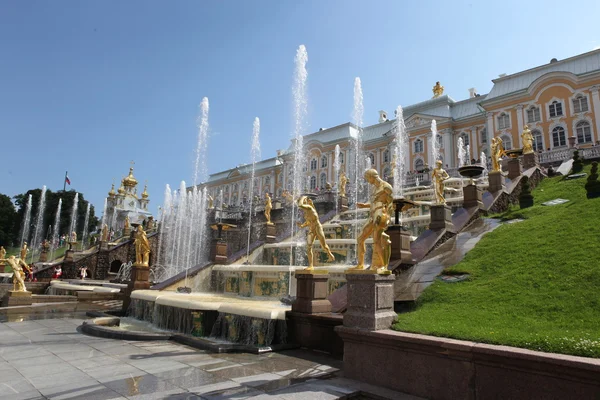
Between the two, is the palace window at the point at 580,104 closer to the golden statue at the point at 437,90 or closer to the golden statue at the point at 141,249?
the golden statue at the point at 437,90

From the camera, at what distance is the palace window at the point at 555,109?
41.8m

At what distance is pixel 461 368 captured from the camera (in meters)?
4.91

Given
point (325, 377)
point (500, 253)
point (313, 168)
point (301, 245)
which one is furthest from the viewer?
point (313, 168)

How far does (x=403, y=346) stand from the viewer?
547 centimetres

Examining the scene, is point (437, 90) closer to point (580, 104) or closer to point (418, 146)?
point (418, 146)

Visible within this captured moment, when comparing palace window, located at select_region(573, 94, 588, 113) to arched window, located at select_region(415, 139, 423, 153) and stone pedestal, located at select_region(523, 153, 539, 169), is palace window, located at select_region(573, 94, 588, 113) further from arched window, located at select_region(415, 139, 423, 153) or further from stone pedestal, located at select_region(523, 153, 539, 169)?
stone pedestal, located at select_region(523, 153, 539, 169)

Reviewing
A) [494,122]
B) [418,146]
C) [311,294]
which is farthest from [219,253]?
[418,146]

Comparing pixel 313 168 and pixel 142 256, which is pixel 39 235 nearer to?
pixel 313 168

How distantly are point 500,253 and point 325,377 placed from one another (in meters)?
5.14

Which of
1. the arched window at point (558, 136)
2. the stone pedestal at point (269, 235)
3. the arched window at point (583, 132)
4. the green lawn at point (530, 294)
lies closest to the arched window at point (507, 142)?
the arched window at point (558, 136)

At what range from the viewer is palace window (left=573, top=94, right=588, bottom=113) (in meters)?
40.2

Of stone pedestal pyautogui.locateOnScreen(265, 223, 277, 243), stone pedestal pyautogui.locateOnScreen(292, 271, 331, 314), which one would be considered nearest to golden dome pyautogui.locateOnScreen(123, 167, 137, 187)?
stone pedestal pyautogui.locateOnScreen(265, 223, 277, 243)

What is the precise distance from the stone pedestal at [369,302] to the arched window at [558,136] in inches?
1725

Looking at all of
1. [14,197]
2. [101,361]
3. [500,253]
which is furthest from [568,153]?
[14,197]
